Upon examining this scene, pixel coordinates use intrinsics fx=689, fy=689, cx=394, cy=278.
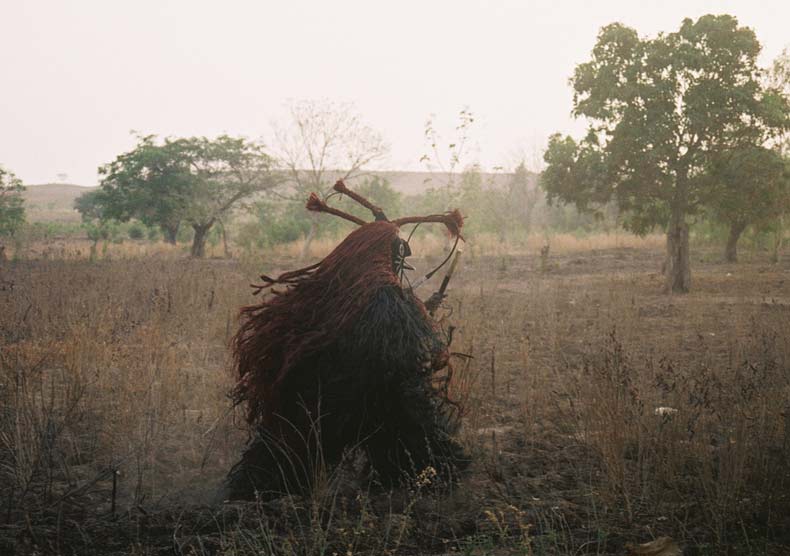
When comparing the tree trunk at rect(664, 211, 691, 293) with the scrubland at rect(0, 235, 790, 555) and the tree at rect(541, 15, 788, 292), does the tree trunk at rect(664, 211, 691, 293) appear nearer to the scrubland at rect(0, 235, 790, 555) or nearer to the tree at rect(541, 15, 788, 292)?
the tree at rect(541, 15, 788, 292)

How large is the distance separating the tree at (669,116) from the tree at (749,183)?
0.33 meters

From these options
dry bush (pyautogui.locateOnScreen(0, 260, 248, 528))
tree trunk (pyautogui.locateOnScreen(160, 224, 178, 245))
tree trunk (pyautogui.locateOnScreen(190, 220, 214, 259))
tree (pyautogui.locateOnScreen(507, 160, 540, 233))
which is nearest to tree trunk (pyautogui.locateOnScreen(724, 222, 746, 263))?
dry bush (pyautogui.locateOnScreen(0, 260, 248, 528))

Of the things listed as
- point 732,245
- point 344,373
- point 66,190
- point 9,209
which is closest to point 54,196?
point 66,190

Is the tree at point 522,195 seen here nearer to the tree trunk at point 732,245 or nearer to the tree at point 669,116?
the tree trunk at point 732,245

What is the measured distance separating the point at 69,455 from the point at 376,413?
2193mm

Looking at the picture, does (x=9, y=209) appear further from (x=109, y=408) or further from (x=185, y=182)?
(x=109, y=408)

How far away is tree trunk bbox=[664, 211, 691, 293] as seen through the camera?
1477cm

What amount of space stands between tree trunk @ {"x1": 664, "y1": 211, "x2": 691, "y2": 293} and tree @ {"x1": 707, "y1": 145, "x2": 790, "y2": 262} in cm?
76

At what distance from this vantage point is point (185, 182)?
29047 mm

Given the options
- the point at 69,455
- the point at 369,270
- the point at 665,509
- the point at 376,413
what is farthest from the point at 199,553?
the point at 665,509

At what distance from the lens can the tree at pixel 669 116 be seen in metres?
13.6

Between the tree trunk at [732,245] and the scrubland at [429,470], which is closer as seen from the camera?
the scrubland at [429,470]

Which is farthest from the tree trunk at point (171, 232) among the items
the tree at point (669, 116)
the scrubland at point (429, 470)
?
the scrubland at point (429, 470)

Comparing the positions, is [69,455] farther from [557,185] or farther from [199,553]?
[557,185]
